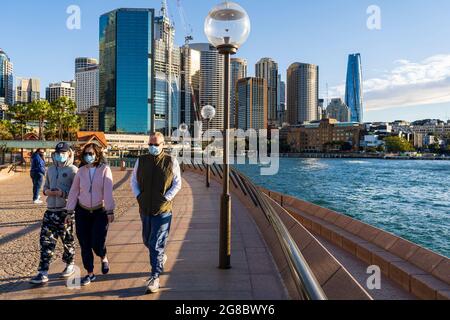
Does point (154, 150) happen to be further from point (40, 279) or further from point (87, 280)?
point (40, 279)

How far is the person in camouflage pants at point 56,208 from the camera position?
17.7 ft

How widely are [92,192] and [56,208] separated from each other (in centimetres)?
62

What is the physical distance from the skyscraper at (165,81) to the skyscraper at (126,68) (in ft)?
20.1

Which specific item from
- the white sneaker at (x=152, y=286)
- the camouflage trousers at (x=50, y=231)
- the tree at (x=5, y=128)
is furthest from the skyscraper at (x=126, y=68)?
the white sneaker at (x=152, y=286)

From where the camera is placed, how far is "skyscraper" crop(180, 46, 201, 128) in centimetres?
17038

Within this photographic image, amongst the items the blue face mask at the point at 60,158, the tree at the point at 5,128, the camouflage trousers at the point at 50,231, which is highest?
the tree at the point at 5,128

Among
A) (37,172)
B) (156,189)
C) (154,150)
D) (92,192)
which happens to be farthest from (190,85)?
(156,189)

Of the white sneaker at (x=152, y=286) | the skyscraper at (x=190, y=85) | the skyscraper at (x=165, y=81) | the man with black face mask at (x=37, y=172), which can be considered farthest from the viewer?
the skyscraper at (x=190, y=85)

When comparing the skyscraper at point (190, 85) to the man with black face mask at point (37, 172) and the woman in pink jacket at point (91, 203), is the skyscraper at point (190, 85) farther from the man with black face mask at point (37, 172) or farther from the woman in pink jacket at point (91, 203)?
the woman in pink jacket at point (91, 203)

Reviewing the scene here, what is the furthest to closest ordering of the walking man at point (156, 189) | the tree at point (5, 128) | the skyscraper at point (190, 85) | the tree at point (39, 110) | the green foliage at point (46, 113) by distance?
the skyscraper at point (190, 85) < the tree at point (5, 128) < the green foliage at point (46, 113) < the tree at point (39, 110) < the walking man at point (156, 189)

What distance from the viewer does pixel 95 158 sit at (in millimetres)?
5414

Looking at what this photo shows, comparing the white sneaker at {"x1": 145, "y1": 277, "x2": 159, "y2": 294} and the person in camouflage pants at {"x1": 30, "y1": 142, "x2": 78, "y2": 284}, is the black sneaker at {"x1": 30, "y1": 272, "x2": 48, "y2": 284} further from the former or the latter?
the white sneaker at {"x1": 145, "y1": 277, "x2": 159, "y2": 294}
